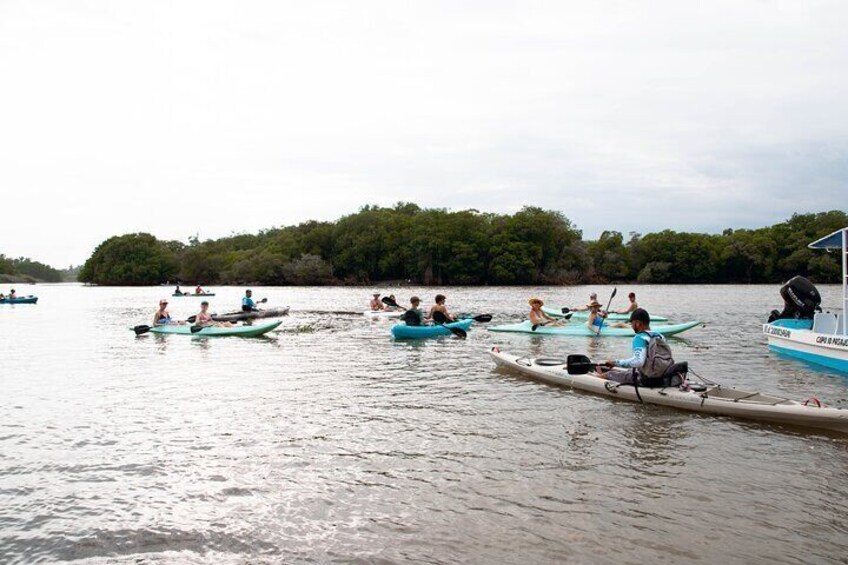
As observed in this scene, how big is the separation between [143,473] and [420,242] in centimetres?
9531

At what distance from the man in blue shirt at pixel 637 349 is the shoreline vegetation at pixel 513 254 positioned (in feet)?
281

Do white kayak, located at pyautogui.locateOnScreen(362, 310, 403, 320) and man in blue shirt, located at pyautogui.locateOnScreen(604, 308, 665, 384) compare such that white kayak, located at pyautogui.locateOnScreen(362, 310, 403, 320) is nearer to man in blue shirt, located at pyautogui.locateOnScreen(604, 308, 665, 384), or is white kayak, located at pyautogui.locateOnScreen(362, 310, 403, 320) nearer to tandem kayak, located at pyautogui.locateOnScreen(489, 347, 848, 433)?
tandem kayak, located at pyautogui.locateOnScreen(489, 347, 848, 433)

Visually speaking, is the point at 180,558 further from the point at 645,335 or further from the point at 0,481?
the point at 645,335

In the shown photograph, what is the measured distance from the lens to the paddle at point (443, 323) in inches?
859

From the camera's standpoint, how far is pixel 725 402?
9.73 meters

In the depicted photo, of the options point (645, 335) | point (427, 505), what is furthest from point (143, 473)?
point (645, 335)

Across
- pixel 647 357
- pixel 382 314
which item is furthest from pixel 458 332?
pixel 647 357

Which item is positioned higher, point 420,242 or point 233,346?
point 420,242

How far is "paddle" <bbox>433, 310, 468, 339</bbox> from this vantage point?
71.6 feet

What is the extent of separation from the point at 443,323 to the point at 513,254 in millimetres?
76390

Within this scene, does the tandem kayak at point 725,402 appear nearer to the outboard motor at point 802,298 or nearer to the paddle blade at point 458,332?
the outboard motor at point 802,298

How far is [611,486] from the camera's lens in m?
6.89

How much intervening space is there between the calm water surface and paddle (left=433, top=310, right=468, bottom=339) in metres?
7.60

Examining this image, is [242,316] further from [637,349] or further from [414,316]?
[637,349]
